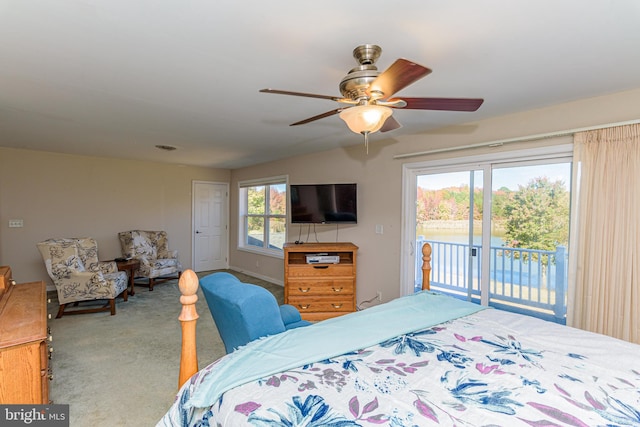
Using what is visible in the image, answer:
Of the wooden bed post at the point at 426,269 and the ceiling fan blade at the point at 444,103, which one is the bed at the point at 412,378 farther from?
the ceiling fan blade at the point at 444,103

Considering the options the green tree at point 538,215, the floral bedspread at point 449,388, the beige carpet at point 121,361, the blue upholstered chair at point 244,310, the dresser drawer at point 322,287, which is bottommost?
the beige carpet at point 121,361

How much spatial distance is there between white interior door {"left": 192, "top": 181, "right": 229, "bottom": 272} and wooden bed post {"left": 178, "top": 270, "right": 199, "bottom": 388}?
541 cm

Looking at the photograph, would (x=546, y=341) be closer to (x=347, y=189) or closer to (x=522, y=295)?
(x=522, y=295)

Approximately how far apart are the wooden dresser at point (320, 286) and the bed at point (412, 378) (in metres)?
2.10

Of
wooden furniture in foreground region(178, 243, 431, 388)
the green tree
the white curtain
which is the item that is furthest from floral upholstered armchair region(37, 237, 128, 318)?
the white curtain

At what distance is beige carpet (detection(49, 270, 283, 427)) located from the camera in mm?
2119

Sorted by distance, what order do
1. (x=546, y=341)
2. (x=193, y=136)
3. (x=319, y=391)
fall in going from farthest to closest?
(x=193, y=136) → (x=546, y=341) → (x=319, y=391)

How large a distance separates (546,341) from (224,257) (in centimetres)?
635

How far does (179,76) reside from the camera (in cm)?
211

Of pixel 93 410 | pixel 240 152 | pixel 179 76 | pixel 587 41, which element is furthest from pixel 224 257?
pixel 587 41

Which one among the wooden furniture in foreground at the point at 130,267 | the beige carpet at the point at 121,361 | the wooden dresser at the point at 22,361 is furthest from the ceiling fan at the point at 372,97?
the wooden furniture in foreground at the point at 130,267

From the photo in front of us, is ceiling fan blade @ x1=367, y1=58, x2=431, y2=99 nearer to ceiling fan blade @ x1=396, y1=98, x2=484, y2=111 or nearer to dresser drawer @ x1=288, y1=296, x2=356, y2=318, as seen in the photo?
ceiling fan blade @ x1=396, y1=98, x2=484, y2=111

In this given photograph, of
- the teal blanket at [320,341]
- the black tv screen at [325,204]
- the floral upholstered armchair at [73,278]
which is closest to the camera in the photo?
the teal blanket at [320,341]

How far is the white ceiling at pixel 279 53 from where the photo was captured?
1404 mm
